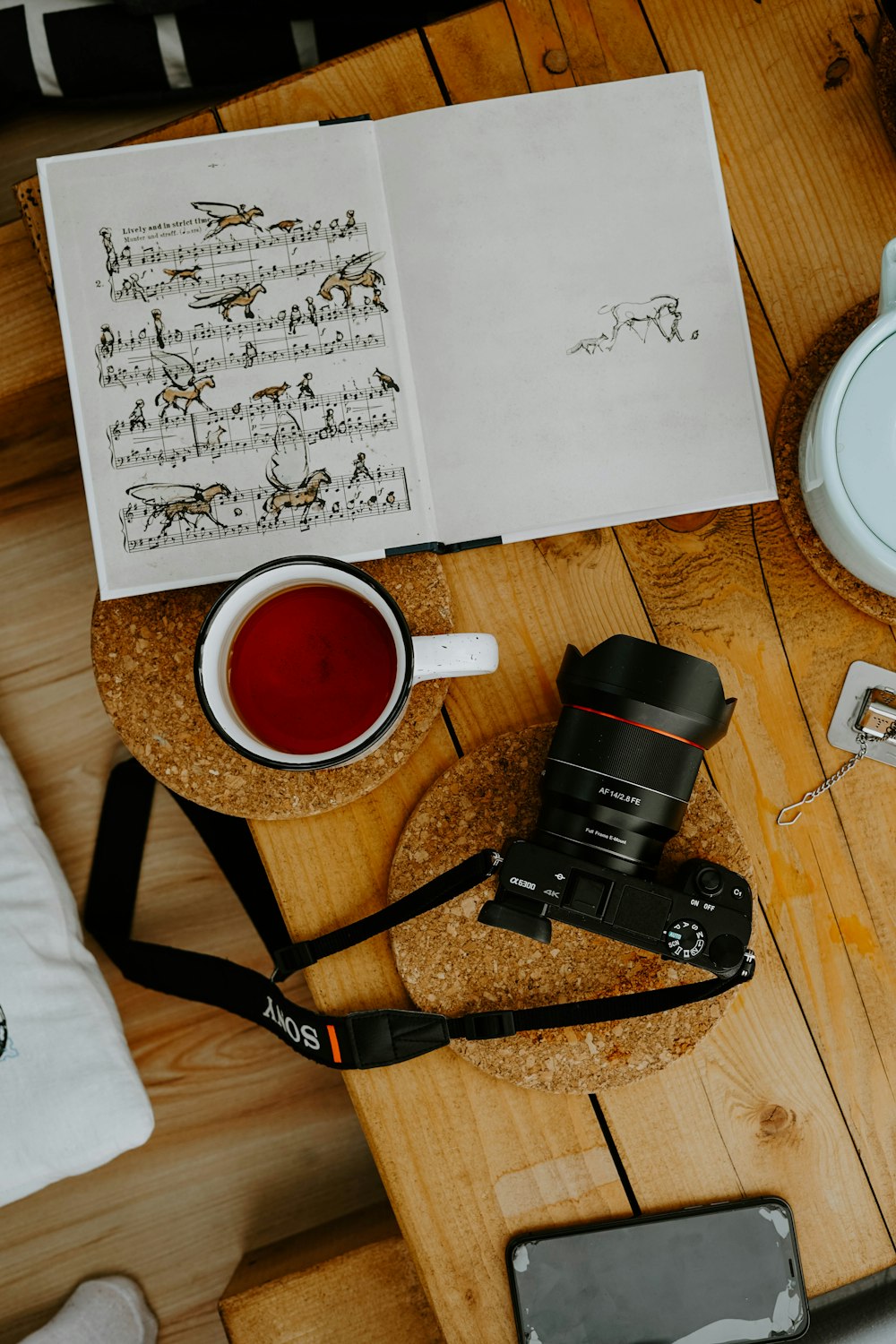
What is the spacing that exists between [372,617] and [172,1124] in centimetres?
91

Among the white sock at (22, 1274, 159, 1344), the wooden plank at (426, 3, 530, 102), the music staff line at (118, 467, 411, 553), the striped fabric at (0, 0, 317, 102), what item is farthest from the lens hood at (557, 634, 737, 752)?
the white sock at (22, 1274, 159, 1344)

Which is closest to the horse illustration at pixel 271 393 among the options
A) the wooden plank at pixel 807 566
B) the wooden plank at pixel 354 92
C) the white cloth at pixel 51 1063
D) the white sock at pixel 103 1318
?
the wooden plank at pixel 354 92

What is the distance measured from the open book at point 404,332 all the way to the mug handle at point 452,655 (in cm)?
12

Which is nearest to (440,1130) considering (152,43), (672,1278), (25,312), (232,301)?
Answer: (672,1278)

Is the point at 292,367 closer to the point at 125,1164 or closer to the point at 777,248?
the point at 777,248

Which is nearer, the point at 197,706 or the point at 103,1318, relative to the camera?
the point at 197,706

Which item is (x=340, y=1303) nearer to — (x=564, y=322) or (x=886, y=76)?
(x=564, y=322)

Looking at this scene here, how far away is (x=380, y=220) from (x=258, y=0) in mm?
501

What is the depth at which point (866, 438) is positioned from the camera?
1.86 ft

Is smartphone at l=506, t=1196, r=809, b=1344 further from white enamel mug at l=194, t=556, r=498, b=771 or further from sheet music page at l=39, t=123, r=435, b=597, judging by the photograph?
sheet music page at l=39, t=123, r=435, b=597

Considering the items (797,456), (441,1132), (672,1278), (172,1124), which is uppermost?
(797,456)

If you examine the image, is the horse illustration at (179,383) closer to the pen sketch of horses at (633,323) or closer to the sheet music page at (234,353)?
the sheet music page at (234,353)

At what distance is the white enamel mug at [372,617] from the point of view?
1.82ft

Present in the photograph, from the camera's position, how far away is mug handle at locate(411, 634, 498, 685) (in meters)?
0.57
